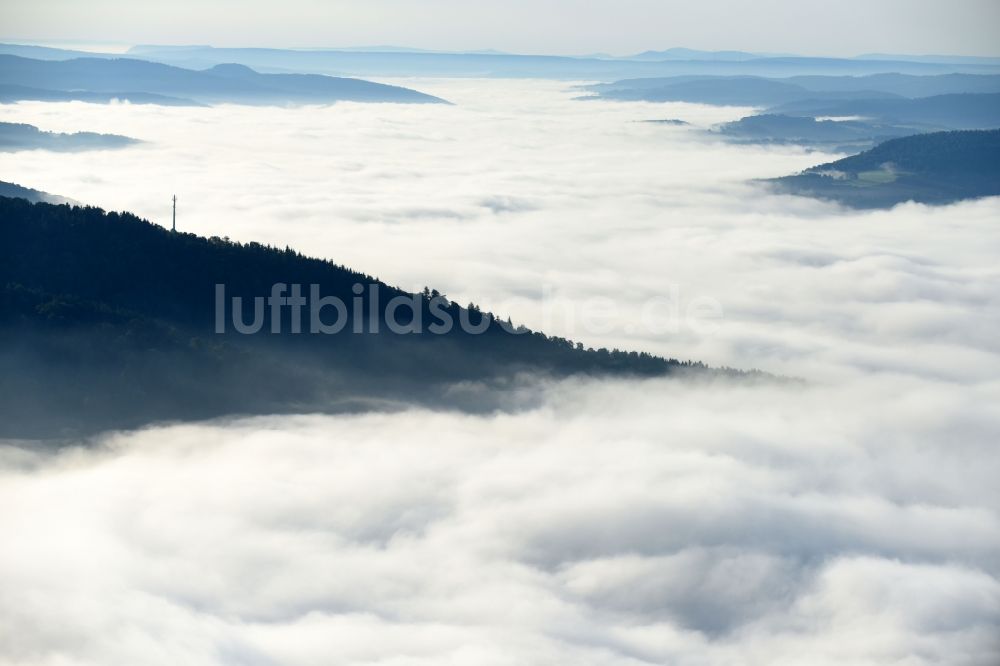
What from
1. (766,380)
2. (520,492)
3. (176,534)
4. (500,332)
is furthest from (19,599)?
(766,380)

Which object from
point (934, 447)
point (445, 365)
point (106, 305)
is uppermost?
point (106, 305)

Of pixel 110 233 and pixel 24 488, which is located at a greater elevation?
pixel 110 233

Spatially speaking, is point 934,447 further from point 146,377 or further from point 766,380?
point 146,377

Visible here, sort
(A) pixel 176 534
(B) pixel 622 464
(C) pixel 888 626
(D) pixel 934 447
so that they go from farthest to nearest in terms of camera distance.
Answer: (D) pixel 934 447 < (B) pixel 622 464 < (A) pixel 176 534 < (C) pixel 888 626

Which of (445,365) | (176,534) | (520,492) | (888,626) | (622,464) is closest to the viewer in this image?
(888,626)

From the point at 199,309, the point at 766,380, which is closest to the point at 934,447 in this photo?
the point at 766,380

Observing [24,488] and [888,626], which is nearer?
[888,626]

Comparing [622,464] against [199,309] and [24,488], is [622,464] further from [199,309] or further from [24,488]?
[24,488]
